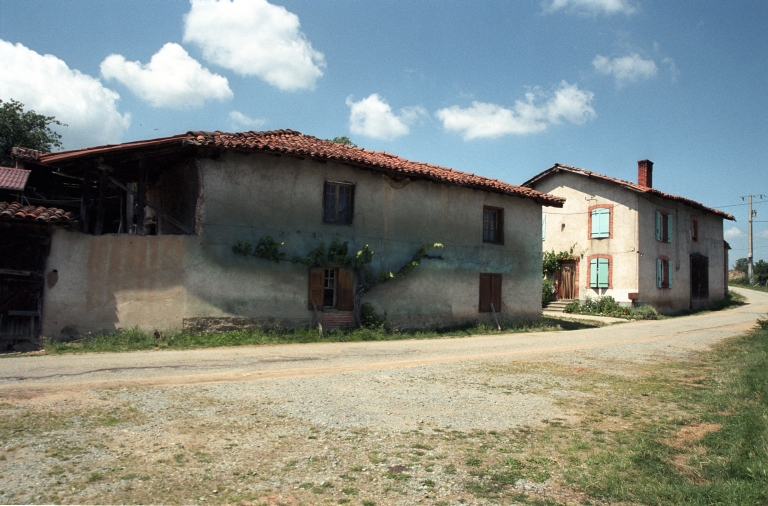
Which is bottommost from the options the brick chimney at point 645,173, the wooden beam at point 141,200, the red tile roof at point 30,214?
the red tile roof at point 30,214

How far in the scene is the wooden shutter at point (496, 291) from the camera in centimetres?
1861

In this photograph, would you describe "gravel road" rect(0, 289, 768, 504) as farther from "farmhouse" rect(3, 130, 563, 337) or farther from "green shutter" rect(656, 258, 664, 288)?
"green shutter" rect(656, 258, 664, 288)

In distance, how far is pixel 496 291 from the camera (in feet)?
61.3

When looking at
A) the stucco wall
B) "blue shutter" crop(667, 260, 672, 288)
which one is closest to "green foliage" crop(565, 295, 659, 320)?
"blue shutter" crop(667, 260, 672, 288)

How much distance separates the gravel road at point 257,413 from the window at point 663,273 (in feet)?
51.2

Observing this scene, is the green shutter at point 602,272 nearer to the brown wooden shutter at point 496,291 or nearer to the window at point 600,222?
the window at point 600,222

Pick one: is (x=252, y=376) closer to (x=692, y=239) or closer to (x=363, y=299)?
(x=363, y=299)

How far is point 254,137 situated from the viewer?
47.9 ft

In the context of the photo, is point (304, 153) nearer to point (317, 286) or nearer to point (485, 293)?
point (317, 286)

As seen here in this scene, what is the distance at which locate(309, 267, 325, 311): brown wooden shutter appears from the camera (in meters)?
14.7

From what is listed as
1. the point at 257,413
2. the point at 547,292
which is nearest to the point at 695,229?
the point at 547,292

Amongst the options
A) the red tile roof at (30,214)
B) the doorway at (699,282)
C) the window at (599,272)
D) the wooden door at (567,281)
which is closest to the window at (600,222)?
the window at (599,272)

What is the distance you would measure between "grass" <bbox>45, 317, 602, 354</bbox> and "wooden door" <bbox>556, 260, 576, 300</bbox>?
10.6 meters

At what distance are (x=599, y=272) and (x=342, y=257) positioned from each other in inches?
610
